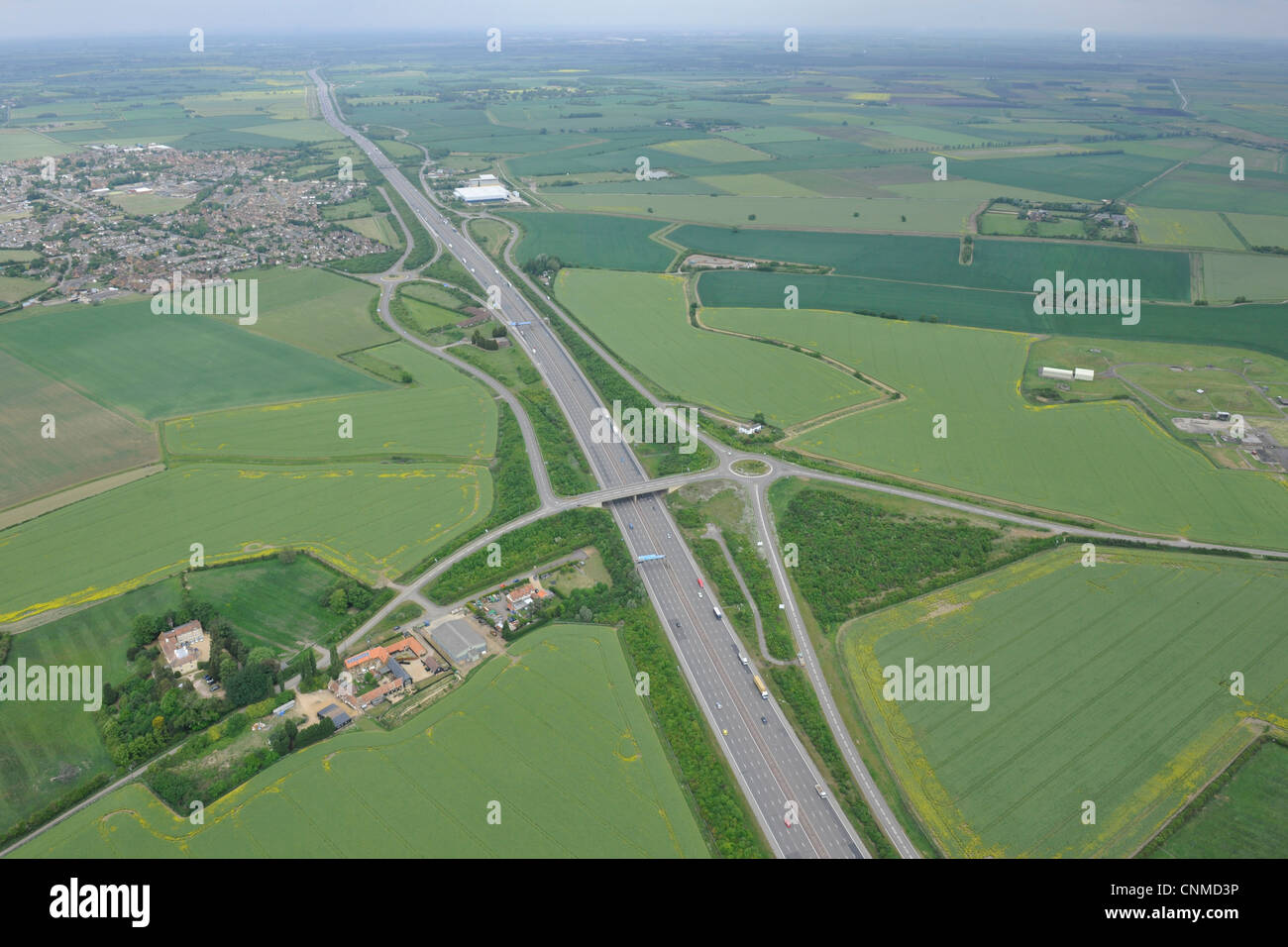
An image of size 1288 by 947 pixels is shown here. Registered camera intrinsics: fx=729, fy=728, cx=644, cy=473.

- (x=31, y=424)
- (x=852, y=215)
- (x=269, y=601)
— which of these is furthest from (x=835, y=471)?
(x=852, y=215)

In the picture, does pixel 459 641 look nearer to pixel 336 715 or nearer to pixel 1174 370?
pixel 336 715

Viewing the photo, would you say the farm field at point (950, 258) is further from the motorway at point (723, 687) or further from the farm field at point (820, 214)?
the motorway at point (723, 687)

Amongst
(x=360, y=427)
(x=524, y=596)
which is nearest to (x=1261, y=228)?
(x=524, y=596)

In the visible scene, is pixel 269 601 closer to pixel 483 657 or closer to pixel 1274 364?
pixel 483 657

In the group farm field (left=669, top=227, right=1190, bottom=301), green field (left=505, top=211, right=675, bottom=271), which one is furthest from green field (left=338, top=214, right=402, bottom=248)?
farm field (left=669, top=227, right=1190, bottom=301)

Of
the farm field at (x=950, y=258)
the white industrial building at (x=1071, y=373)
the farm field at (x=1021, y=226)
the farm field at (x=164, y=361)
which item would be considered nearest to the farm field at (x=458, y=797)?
the farm field at (x=164, y=361)

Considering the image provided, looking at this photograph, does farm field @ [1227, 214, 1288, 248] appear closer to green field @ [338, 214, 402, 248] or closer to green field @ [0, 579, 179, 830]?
green field @ [338, 214, 402, 248]
